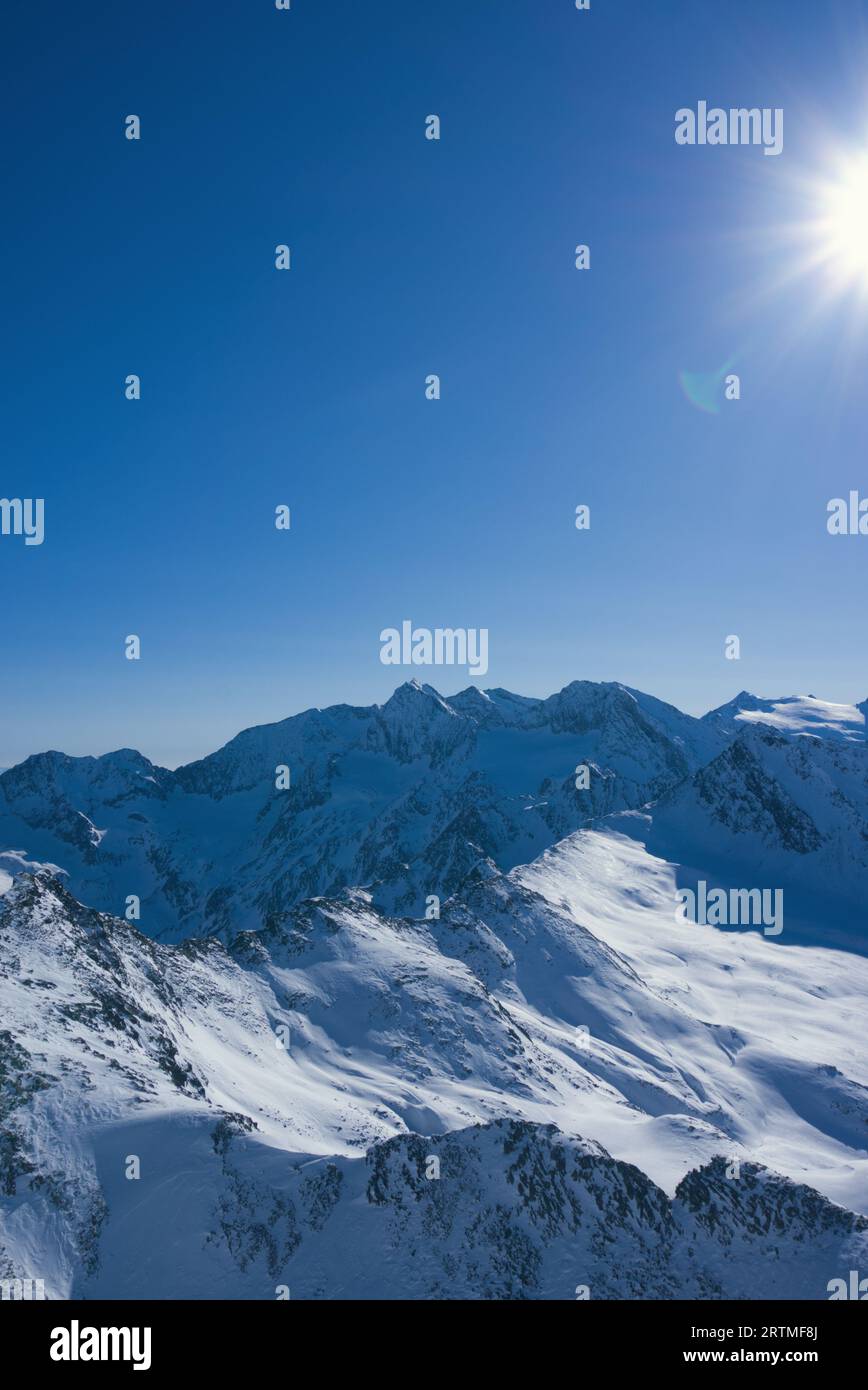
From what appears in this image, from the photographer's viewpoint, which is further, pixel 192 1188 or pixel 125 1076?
pixel 125 1076

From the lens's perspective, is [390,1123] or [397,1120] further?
[397,1120]

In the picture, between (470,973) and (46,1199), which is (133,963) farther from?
(470,973)

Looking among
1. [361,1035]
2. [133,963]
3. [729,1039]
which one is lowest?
[729,1039]

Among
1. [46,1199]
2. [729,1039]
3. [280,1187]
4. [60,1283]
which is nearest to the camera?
[60,1283]

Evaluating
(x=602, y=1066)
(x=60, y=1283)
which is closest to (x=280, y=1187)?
(x=60, y=1283)

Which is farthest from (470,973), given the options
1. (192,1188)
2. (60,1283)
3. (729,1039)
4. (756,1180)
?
(60,1283)
